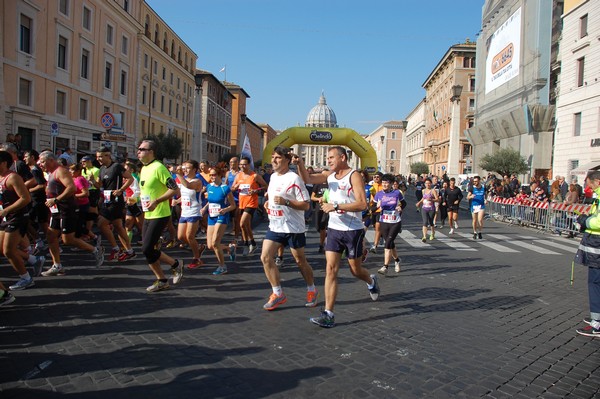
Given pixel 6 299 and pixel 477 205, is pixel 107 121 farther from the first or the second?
pixel 477 205

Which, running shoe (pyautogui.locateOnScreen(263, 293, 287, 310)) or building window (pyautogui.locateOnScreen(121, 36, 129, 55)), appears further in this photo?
building window (pyautogui.locateOnScreen(121, 36, 129, 55))

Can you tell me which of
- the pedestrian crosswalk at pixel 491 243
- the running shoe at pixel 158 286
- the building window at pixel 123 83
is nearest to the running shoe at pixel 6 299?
the running shoe at pixel 158 286

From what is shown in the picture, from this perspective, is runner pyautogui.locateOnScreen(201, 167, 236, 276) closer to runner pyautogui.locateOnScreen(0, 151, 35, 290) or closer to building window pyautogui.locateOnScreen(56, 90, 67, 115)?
runner pyautogui.locateOnScreen(0, 151, 35, 290)

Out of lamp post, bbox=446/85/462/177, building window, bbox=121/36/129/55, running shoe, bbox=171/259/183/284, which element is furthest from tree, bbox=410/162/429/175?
running shoe, bbox=171/259/183/284

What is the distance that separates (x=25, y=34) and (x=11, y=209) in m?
24.9

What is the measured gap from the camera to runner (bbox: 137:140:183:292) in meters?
6.25

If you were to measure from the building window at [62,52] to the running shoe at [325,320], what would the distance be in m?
29.8

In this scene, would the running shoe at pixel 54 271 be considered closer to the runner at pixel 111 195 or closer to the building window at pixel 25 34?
the runner at pixel 111 195

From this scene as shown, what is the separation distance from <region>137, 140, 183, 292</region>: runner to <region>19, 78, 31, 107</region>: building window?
23692 millimetres

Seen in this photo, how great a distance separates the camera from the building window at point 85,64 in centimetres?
3216

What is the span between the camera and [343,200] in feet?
17.9

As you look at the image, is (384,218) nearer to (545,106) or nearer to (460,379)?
(460,379)

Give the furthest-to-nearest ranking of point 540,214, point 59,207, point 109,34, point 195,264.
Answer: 1. point 109,34
2. point 540,214
3. point 195,264
4. point 59,207

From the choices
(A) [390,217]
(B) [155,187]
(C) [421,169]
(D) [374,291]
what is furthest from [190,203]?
(C) [421,169]
